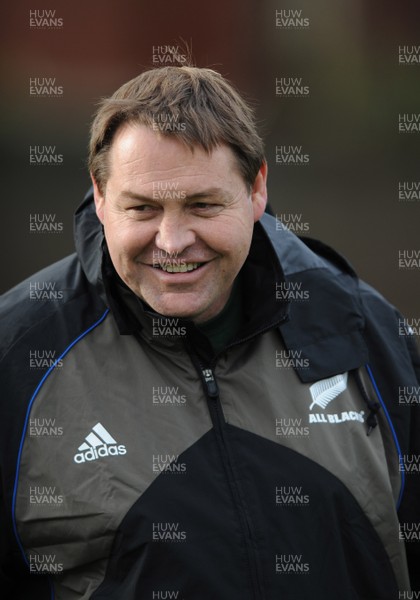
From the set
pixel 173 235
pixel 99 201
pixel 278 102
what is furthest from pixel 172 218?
pixel 278 102

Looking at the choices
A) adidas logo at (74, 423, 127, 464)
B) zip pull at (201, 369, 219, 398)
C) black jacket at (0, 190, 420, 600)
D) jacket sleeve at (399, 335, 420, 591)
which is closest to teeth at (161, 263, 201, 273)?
black jacket at (0, 190, 420, 600)

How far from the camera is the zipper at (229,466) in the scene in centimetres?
182

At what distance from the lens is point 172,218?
1.81m

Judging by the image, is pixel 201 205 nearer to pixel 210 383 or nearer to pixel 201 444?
pixel 210 383

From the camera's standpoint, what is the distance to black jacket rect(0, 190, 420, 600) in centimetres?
178

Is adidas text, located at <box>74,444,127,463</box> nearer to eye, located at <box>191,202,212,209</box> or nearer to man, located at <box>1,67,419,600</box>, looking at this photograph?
man, located at <box>1,67,419,600</box>

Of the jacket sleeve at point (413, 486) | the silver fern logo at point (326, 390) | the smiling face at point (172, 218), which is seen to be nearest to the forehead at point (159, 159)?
the smiling face at point (172, 218)

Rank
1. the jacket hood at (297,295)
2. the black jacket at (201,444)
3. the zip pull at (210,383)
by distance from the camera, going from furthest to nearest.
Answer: the jacket hood at (297,295) < the zip pull at (210,383) < the black jacket at (201,444)

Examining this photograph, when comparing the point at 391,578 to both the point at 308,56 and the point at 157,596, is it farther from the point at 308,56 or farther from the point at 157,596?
the point at 308,56

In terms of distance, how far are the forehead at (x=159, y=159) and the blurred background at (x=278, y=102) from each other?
118 inches

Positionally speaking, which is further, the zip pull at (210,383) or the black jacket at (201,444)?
the zip pull at (210,383)

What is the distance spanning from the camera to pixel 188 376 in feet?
6.29

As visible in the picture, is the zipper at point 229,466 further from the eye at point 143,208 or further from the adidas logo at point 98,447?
the eye at point 143,208

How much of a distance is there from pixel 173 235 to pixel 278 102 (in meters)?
3.57
